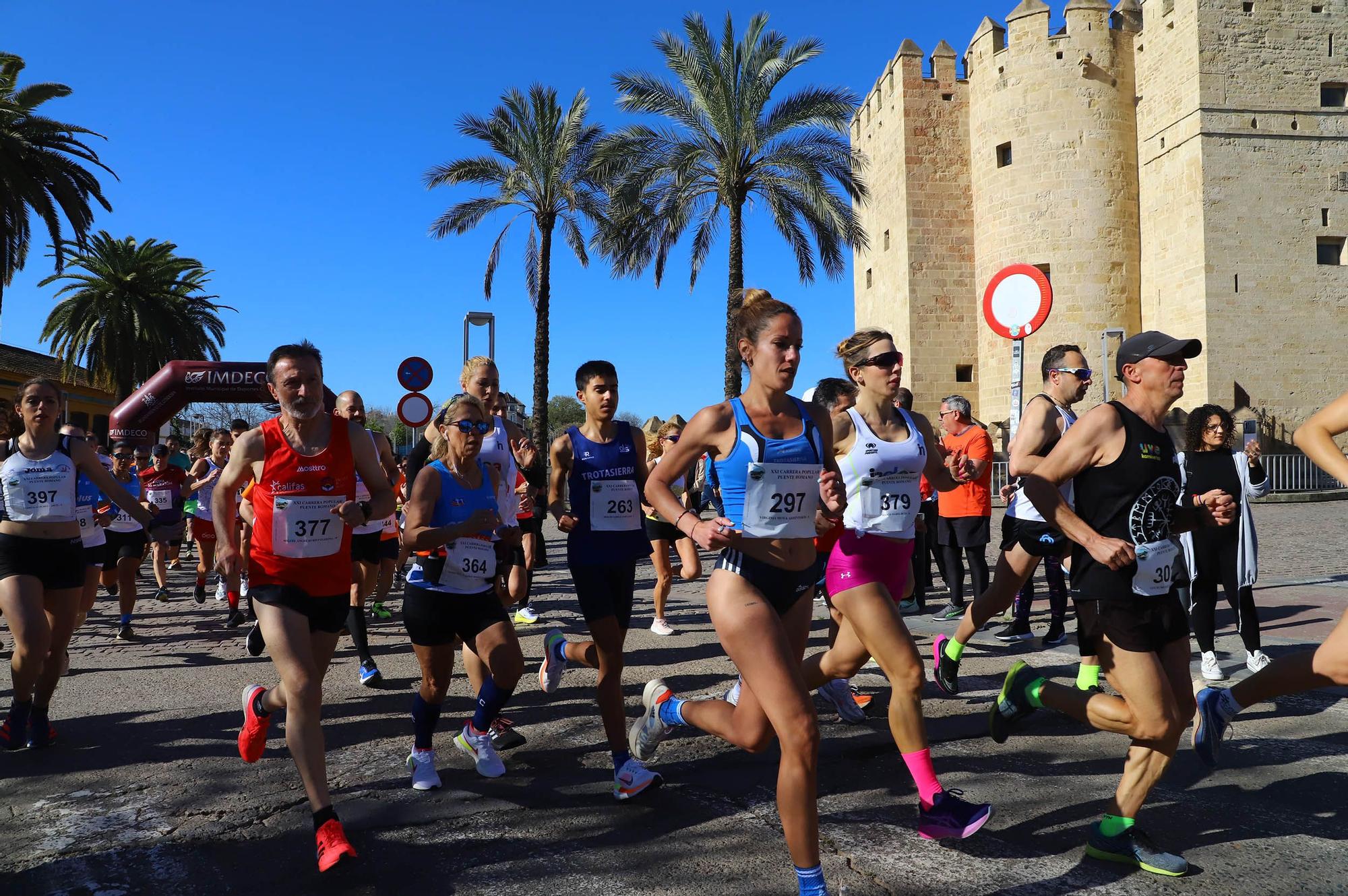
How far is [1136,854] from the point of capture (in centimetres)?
328

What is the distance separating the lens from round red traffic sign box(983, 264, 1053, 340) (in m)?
7.28

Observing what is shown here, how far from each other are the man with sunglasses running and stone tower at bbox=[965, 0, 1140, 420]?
2739 centimetres

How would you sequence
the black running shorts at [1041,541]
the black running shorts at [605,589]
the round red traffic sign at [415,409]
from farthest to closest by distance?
1. the round red traffic sign at [415,409]
2. the black running shorts at [1041,541]
3. the black running shorts at [605,589]

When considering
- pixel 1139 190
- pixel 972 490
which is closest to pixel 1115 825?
pixel 972 490

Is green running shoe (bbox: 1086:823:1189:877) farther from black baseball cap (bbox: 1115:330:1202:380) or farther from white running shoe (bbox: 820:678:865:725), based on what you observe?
white running shoe (bbox: 820:678:865:725)

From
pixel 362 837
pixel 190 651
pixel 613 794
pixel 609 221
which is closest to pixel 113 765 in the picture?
pixel 362 837

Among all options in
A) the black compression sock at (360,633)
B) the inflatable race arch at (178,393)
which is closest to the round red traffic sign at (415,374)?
the black compression sock at (360,633)

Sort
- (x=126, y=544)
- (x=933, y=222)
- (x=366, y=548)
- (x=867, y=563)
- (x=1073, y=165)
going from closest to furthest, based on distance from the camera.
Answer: (x=867, y=563) < (x=366, y=548) < (x=126, y=544) < (x=1073, y=165) < (x=933, y=222)

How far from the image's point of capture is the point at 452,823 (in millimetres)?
3889

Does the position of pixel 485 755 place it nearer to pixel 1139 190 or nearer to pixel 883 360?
pixel 883 360

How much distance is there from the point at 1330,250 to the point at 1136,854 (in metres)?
35.3

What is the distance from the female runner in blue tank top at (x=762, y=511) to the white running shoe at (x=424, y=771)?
1.48m

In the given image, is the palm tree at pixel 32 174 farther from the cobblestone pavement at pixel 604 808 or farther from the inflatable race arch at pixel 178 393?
the cobblestone pavement at pixel 604 808

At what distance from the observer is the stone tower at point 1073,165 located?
32.1m
